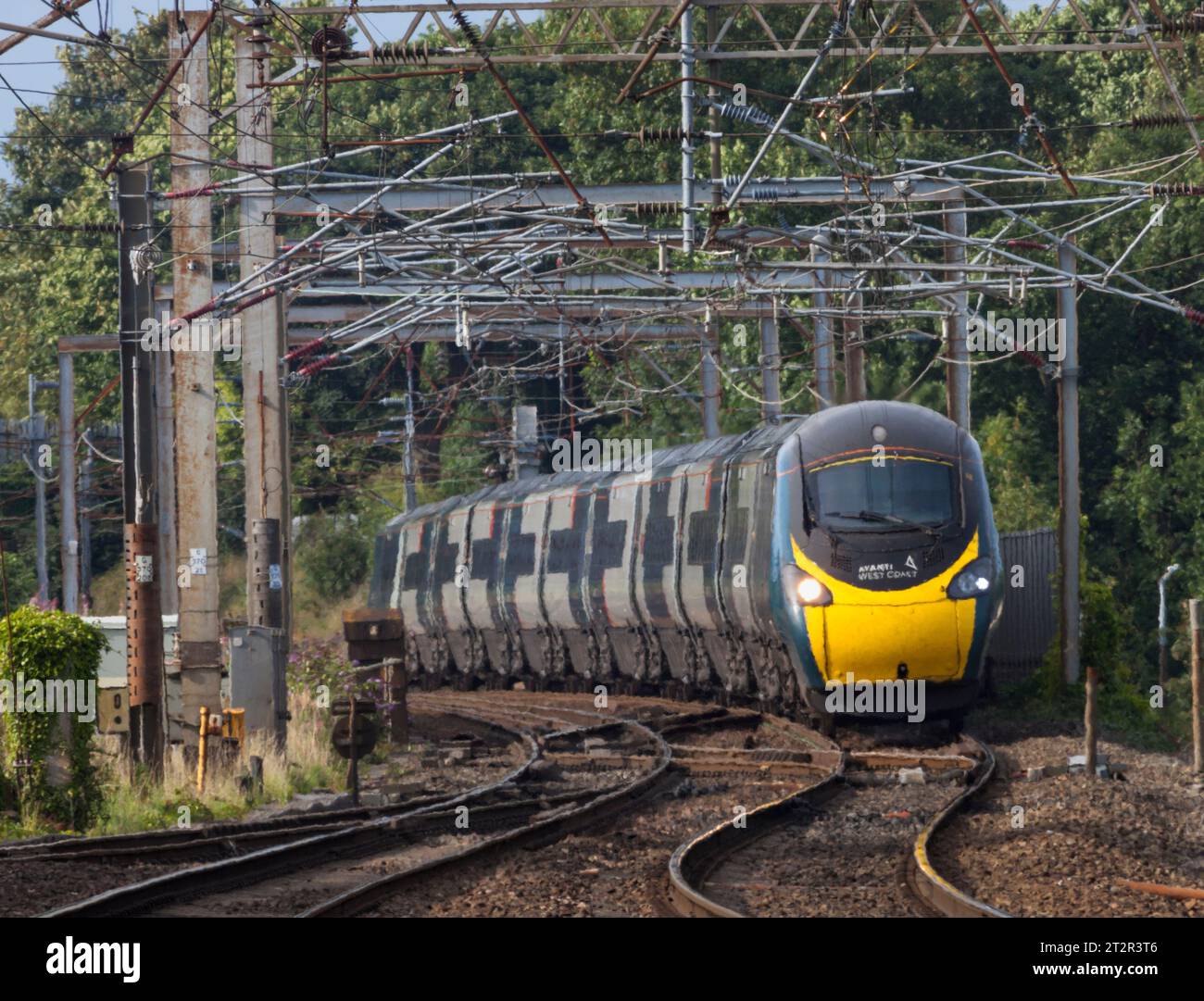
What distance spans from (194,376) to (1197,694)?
984 cm

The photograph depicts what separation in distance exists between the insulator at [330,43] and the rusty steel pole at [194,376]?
1.51 m

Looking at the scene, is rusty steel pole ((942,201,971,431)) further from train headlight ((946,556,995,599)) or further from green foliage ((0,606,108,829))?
green foliage ((0,606,108,829))

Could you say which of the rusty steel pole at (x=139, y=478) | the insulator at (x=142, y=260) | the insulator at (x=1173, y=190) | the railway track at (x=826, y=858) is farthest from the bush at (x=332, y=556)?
the railway track at (x=826, y=858)

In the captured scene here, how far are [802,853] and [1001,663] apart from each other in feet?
50.0

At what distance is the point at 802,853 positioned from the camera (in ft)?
40.9

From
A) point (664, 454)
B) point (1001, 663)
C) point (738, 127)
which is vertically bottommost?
point (1001, 663)

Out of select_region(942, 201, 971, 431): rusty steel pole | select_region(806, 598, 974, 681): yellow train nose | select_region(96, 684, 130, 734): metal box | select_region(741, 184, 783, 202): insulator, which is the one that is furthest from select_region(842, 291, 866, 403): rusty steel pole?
select_region(96, 684, 130, 734): metal box

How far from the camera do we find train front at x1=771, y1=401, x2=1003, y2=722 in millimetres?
18547

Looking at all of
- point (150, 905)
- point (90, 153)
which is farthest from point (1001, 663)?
point (90, 153)

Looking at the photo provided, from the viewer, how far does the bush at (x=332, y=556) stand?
176ft

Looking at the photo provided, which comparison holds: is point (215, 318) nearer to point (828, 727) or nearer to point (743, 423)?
point (828, 727)

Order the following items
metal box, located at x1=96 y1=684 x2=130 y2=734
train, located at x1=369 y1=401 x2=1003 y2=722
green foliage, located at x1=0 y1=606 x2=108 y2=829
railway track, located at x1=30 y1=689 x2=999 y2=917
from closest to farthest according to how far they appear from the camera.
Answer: railway track, located at x1=30 y1=689 x2=999 y2=917, green foliage, located at x1=0 y1=606 x2=108 y2=829, metal box, located at x1=96 y1=684 x2=130 y2=734, train, located at x1=369 y1=401 x2=1003 y2=722

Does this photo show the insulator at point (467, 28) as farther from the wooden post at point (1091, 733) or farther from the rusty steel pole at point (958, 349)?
the rusty steel pole at point (958, 349)

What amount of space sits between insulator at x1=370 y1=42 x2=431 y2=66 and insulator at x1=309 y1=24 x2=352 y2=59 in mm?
289
